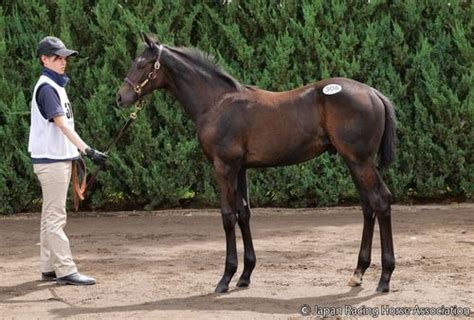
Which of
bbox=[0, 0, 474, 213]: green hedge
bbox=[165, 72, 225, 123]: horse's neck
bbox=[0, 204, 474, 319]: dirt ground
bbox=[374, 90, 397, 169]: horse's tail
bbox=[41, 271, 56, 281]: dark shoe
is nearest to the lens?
bbox=[0, 204, 474, 319]: dirt ground

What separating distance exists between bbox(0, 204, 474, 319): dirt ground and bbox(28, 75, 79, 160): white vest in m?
1.12

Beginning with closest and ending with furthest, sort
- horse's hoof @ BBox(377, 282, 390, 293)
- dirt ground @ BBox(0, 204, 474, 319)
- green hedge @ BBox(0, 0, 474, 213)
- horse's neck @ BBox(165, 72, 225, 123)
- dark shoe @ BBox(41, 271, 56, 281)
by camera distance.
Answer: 1. dirt ground @ BBox(0, 204, 474, 319)
2. horse's hoof @ BBox(377, 282, 390, 293)
3. horse's neck @ BBox(165, 72, 225, 123)
4. dark shoe @ BBox(41, 271, 56, 281)
5. green hedge @ BBox(0, 0, 474, 213)

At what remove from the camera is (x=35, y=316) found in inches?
259

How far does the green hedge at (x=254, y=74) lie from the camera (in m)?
11.5

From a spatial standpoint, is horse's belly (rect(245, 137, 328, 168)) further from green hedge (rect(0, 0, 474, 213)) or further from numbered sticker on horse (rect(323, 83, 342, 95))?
green hedge (rect(0, 0, 474, 213))

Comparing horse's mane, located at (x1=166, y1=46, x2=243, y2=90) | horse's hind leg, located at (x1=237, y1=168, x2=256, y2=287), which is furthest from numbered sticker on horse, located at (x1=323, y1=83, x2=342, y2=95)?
horse's hind leg, located at (x1=237, y1=168, x2=256, y2=287)

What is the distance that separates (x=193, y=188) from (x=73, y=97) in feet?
6.42

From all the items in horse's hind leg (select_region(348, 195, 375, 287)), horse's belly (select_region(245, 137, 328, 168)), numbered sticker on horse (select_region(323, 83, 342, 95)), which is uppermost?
numbered sticker on horse (select_region(323, 83, 342, 95))

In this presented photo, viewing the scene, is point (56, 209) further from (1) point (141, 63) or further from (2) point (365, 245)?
(2) point (365, 245)

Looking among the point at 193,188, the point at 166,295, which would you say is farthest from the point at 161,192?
the point at 166,295

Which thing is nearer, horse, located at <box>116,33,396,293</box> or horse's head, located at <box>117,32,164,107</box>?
horse, located at <box>116,33,396,293</box>

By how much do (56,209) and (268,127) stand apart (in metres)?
1.91

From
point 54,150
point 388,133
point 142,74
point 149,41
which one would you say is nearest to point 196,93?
point 142,74

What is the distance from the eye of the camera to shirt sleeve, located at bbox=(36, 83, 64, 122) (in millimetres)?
7391
